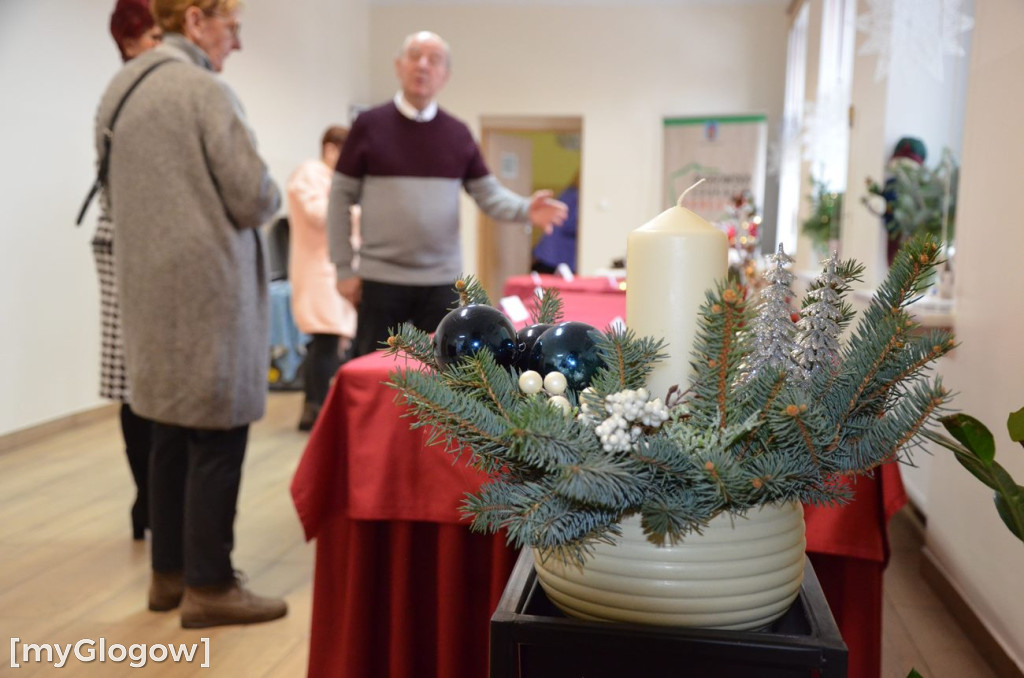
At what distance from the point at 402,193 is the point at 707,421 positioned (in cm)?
231

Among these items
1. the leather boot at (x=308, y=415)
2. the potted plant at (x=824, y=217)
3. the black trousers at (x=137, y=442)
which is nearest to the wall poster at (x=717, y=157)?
the potted plant at (x=824, y=217)

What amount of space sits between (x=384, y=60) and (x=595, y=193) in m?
2.44

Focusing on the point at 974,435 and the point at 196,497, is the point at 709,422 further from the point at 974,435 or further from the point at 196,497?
the point at 196,497

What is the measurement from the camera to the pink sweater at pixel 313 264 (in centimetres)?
428

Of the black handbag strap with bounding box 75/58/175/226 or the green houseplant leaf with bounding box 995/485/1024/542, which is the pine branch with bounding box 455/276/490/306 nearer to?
the green houseplant leaf with bounding box 995/485/1024/542

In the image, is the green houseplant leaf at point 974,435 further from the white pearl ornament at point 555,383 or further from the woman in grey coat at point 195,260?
the woman in grey coat at point 195,260

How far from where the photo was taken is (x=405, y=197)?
2838 mm

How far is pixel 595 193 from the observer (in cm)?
869

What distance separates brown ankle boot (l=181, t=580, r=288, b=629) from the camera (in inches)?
84.5

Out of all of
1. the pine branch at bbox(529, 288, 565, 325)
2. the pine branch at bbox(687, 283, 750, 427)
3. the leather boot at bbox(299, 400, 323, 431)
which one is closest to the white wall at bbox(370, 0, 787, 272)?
the leather boot at bbox(299, 400, 323, 431)

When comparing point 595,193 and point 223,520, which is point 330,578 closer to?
point 223,520

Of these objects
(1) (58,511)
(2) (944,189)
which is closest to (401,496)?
(1) (58,511)

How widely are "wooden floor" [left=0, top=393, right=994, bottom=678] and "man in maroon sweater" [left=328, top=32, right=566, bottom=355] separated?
2.48ft

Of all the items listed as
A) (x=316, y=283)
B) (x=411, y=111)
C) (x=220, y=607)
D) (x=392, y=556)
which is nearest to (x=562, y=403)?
(x=392, y=556)
